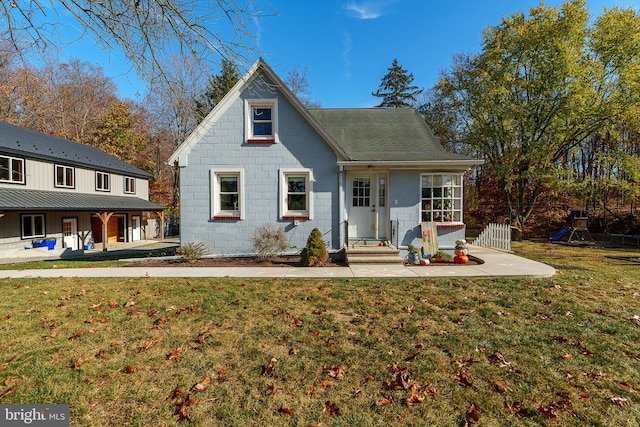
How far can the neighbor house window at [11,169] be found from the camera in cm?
1482

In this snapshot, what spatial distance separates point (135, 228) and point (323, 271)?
24157 millimetres

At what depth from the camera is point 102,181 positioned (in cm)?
2141

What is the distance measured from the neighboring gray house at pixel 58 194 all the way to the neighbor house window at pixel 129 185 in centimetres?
9

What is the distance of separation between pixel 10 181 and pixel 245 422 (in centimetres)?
2095

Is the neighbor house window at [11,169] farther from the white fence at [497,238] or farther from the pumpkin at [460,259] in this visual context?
the white fence at [497,238]

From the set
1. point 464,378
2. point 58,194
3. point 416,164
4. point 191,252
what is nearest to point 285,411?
point 464,378

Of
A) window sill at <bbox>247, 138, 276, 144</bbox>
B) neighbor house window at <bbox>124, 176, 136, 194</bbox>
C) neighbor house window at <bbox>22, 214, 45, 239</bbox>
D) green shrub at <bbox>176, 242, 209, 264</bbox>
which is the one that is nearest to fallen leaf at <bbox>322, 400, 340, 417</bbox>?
green shrub at <bbox>176, 242, 209, 264</bbox>

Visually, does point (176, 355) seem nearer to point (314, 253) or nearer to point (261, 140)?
point (314, 253)

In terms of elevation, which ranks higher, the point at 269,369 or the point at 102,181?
the point at 102,181

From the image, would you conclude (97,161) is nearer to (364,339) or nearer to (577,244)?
(364,339)

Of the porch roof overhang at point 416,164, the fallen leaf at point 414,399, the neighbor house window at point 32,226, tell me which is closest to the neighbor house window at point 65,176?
the neighbor house window at point 32,226

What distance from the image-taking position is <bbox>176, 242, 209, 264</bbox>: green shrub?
31.2 ft

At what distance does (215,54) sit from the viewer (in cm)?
442

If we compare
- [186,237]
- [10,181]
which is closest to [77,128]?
[10,181]
